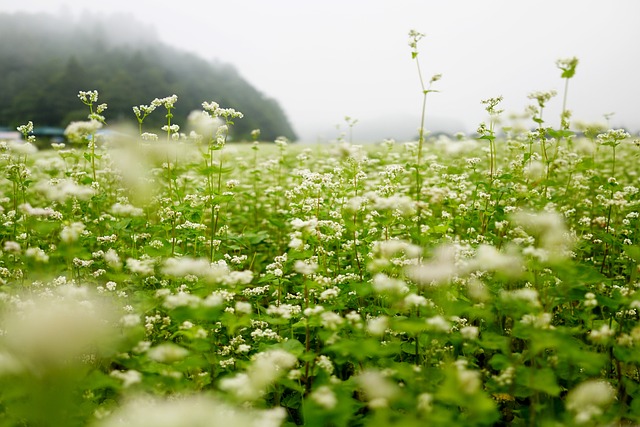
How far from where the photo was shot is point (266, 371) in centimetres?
231

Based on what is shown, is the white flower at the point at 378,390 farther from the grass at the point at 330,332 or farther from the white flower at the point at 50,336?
the white flower at the point at 50,336

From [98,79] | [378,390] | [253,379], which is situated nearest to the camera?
[378,390]

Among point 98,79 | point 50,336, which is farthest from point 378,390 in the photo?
point 98,79

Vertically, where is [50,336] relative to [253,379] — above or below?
above

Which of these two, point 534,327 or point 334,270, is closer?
point 534,327

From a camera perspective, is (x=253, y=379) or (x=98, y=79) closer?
(x=253, y=379)

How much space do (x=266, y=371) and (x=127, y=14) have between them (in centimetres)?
22062

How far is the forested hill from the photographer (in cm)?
7556

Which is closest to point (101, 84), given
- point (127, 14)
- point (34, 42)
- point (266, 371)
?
point (34, 42)

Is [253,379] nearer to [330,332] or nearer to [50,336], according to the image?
[330,332]

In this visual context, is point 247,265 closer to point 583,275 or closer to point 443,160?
point 583,275

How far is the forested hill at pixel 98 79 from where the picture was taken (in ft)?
248

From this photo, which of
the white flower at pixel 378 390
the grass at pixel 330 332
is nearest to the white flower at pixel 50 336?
the grass at pixel 330 332

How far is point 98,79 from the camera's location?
307ft
